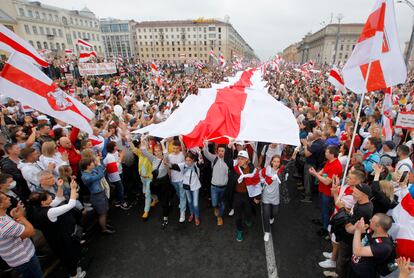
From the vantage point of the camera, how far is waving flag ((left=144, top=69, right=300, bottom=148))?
4.58 meters

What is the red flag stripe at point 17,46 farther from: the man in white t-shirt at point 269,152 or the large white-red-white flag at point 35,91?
the man in white t-shirt at point 269,152

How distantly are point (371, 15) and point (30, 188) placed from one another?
252 inches

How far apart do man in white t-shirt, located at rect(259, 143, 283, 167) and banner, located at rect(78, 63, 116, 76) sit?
41.4 feet

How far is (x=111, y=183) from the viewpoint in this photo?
5.18 m

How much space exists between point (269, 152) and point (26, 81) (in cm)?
471

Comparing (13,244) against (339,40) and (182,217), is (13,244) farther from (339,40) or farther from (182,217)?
(339,40)

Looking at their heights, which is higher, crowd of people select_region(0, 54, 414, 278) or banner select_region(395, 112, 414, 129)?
banner select_region(395, 112, 414, 129)

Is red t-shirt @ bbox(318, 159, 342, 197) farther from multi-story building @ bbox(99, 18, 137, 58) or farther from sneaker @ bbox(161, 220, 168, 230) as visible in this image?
multi-story building @ bbox(99, 18, 137, 58)

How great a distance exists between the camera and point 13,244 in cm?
272

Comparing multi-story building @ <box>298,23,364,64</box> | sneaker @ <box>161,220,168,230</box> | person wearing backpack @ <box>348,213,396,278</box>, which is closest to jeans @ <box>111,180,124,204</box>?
sneaker @ <box>161,220,168,230</box>

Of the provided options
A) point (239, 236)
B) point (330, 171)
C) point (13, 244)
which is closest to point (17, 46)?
point (13, 244)

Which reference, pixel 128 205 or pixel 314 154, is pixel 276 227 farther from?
pixel 128 205

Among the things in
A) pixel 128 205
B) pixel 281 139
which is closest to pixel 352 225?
pixel 281 139

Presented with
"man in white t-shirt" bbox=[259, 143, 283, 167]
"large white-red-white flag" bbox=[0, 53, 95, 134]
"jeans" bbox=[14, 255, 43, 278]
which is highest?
"large white-red-white flag" bbox=[0, 53, 95, 134]
